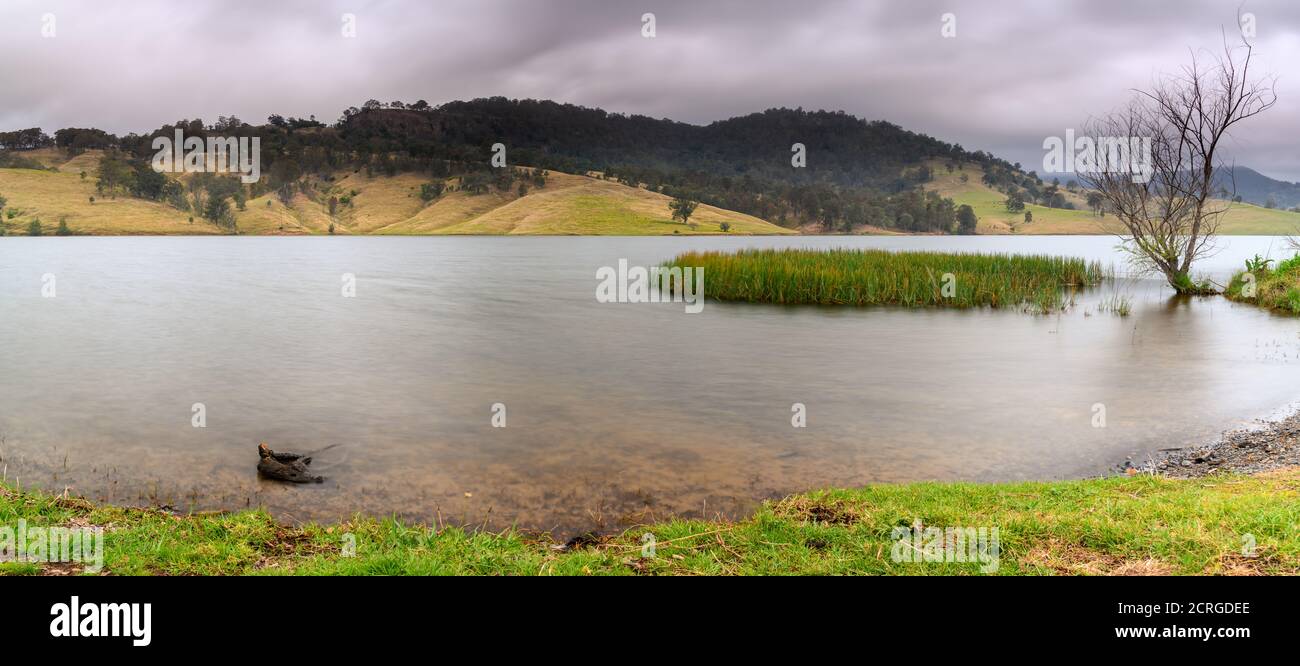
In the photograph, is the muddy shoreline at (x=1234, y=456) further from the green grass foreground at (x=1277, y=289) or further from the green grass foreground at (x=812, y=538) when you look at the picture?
the green grass foreground at (x=1277, y=289)

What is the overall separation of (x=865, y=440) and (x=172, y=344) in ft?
74.7

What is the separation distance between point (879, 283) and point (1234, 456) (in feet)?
81.7

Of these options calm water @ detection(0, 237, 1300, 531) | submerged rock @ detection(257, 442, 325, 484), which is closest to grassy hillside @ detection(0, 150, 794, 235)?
calm water @ detection(0, 237, 1300, 531)

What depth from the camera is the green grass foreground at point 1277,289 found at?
31875mm

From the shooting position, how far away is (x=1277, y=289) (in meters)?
33.7

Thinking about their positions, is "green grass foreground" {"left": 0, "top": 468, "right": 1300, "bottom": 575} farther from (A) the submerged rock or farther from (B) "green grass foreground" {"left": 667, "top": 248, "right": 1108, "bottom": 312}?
(B) "green grass foreground" {"left": 667, "top": 248, "right": 1108, "bottom": 312}

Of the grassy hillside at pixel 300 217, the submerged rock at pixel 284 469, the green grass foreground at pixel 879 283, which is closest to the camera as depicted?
the submerged rock at pixel 284 469

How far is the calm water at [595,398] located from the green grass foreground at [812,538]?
166 centimetres
